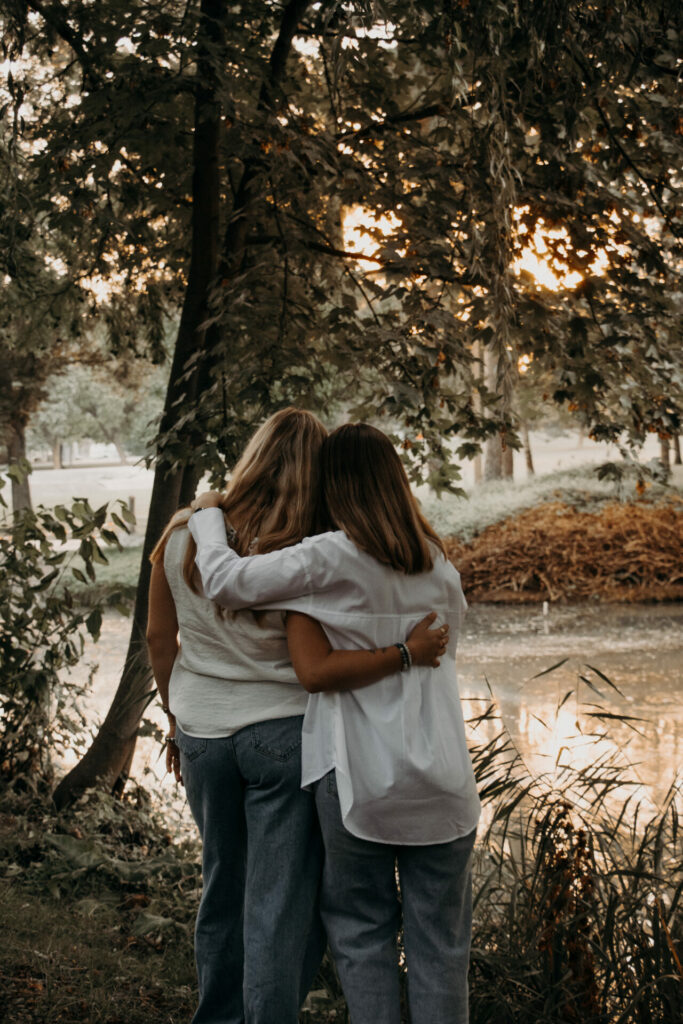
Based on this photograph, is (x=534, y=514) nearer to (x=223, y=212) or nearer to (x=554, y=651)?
(x=554, y=651)

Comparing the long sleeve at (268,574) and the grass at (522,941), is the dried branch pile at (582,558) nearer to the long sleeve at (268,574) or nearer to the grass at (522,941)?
the grass at (522,941)

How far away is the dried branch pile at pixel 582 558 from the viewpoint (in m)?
13.9

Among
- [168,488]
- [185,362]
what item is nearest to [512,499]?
[168,488]

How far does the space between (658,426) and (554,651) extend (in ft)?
23.1

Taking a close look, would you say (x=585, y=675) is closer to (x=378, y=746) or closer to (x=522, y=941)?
(x=522, y=941)

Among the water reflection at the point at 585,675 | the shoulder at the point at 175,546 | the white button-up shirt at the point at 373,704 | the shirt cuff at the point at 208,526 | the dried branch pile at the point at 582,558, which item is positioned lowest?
the water reflection at the point at 585,675

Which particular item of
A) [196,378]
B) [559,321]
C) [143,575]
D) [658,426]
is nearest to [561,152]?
[559,321]

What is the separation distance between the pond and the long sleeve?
4.55 meters

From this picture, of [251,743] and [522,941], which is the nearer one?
[251,743]

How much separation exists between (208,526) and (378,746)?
65 centimetres

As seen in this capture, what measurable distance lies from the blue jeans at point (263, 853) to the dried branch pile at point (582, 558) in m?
11.9

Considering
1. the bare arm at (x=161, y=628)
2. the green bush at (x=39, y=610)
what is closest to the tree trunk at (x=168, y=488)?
the green bush at (x=39, y=610)

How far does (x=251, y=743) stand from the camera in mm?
2156

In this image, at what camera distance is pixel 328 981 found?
2.97 metres
